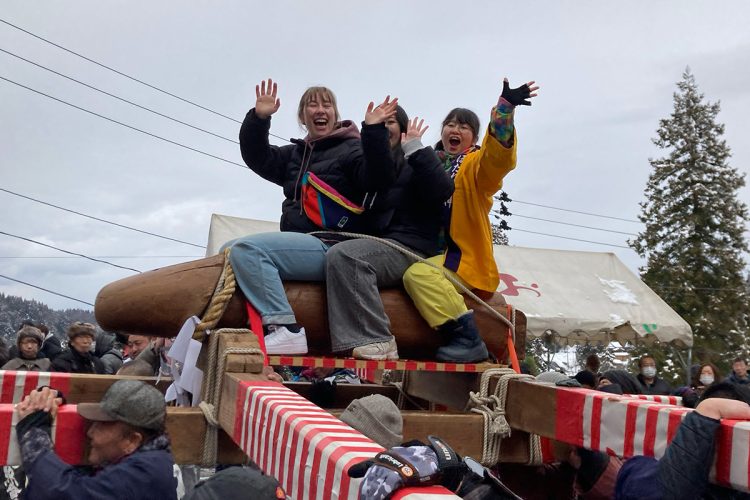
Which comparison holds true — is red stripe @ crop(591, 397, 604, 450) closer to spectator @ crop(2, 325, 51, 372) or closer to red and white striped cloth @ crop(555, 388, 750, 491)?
red and white striped cloth @ crop(555, 388, 750, 491)

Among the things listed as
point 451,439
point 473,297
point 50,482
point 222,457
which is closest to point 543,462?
point 451,439

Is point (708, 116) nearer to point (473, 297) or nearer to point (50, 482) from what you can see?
point (473, 297)

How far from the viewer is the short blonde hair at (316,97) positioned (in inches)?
150

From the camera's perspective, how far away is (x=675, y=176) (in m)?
27.8

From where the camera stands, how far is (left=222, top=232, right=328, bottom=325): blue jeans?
3260 millimetres

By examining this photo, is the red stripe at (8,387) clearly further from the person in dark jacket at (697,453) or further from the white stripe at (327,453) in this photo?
the person in dark jacket at (697,453)

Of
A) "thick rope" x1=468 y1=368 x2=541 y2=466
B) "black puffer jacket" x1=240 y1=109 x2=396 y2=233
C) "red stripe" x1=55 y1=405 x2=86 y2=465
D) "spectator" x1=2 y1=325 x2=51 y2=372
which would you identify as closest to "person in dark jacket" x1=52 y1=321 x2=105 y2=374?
"spectator" x1=2 y1=325 x2=51 y2=372

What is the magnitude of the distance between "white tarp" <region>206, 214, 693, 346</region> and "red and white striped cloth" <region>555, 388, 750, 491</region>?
8247 millimetres

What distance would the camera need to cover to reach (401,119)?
146 inches

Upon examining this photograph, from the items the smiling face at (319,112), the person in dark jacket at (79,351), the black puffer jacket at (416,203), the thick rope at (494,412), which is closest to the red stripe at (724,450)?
the thick rope at (494,412)

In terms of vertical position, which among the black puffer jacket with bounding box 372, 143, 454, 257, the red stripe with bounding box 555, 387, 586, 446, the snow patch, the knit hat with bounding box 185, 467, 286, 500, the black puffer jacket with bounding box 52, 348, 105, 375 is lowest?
the black puffer jacket with bounding box 52, 348, 105, 375

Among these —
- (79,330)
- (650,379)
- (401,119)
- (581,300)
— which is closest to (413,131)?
(401,119)

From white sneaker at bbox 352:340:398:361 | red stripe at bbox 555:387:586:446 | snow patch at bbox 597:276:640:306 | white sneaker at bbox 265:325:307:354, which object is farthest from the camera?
snow patch at bbox 597:276:640:306

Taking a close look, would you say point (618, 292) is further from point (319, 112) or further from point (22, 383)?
point (22, 383)
